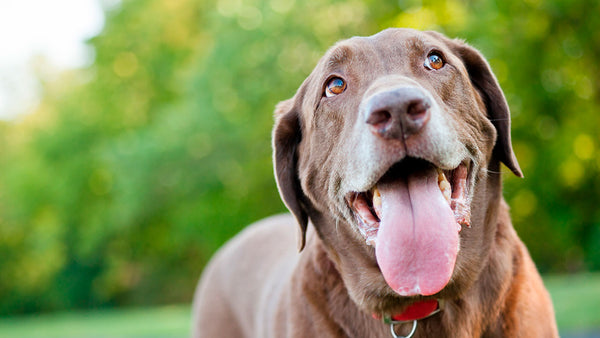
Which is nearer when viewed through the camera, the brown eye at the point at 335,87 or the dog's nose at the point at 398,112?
the dog's nose at the point at 398,112

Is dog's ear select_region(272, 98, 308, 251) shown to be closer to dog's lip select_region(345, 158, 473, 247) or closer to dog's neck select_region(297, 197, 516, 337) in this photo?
dog's neck select_region(297, 197, 516, 337)

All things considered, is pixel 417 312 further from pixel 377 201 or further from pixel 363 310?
pixel 377 201

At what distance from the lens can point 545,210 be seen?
67.2 ft

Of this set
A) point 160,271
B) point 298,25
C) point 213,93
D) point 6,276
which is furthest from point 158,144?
point 6,276

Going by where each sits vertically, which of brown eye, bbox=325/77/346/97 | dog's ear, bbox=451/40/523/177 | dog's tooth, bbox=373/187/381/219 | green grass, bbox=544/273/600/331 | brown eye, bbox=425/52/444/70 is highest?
brown eye, bbox=425/52/444/70

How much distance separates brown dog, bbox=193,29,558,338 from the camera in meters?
2.98

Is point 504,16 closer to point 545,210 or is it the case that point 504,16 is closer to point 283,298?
point 545,210

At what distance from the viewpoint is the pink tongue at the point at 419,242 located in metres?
2.97

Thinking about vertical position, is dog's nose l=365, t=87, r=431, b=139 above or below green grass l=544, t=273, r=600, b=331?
above

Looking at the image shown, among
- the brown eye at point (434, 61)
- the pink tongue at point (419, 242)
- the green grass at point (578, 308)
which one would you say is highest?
the brown eye at point (434, 61)

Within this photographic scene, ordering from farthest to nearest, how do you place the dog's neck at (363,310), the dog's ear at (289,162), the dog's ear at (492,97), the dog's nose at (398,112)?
the dog's ear at (289,162) → the dog's ear at (492,97) → the dog's neck at (363,310) → the dog's nose at (398,112)

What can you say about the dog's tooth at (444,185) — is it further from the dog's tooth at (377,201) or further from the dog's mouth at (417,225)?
the dog's tooth at (377,201)

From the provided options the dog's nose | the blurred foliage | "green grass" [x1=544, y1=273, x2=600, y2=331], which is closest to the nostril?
the dog's nose

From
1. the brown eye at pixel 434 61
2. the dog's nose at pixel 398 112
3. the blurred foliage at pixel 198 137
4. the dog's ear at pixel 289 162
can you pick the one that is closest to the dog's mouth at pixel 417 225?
the dog's nose at pixel 398 112
